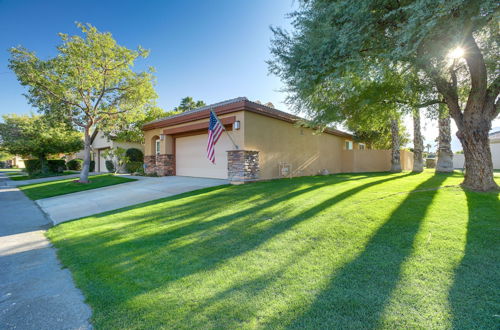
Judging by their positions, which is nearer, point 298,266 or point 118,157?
point 298,266

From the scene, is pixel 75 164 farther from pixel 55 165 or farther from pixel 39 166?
pixel 39 166

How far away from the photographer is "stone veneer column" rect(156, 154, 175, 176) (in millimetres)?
13065

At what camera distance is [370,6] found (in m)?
4.93

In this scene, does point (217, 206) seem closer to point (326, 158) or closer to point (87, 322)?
point (87, 322)

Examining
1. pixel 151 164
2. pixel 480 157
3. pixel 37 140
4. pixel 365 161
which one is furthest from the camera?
pixel 37 140

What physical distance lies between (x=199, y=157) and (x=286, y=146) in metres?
4.53

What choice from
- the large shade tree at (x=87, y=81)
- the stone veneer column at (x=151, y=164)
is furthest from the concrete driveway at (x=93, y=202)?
the stone veneer column at (x=151, y=164)

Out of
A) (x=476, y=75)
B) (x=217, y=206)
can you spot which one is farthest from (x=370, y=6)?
(x=217, y=206)

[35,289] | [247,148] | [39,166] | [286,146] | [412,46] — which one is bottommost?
[35,289]

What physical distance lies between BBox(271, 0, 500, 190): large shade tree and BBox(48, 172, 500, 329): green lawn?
2210mm

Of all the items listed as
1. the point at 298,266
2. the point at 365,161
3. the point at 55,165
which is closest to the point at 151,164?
the point at 55,165

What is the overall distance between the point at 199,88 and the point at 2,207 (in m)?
10.3

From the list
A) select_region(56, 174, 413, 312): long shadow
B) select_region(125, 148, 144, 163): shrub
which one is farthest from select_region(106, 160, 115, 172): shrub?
select_region(56, 174, 413, 312): long shadow

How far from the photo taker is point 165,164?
514 inches
